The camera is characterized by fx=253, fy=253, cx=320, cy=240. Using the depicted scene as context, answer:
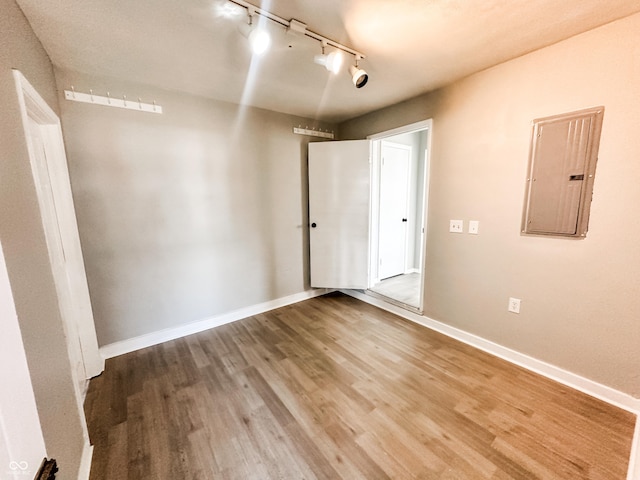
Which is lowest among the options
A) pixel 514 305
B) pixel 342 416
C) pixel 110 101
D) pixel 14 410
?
pixel 342 416

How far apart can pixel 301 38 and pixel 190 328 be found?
8.99 feet

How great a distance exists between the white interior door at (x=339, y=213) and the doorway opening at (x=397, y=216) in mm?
147

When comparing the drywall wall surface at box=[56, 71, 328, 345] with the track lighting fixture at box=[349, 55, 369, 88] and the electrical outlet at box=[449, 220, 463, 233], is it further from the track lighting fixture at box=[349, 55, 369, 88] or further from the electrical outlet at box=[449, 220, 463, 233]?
the electrical outlet at box=[449, 220, 463, 233]

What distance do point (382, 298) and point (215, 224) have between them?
2193mm

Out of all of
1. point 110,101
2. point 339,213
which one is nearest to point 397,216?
point 339,213

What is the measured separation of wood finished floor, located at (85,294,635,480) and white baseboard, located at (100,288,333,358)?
0.26 ft

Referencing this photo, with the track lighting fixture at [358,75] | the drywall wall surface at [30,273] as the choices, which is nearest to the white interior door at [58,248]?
the drywall wall surface at [30,273]

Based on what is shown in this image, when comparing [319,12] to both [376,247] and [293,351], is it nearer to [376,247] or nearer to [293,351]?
[293,351]

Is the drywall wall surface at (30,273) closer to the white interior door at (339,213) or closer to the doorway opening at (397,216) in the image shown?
the white interior door at (339,213)

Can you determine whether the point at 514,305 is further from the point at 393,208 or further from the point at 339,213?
the point at 393,208

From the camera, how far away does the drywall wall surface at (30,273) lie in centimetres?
88

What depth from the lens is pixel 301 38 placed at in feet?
5.35

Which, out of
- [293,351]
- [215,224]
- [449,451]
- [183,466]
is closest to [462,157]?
[449,451]

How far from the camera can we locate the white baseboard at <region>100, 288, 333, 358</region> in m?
2.28
